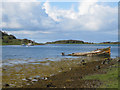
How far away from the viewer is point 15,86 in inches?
548

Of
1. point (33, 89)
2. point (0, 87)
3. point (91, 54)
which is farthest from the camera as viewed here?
point (91, 54)

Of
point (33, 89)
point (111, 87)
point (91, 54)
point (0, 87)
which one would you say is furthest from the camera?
point (91, 54)

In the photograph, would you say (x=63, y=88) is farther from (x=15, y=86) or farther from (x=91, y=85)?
(x=15, y=86)

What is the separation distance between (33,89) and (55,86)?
194 cm

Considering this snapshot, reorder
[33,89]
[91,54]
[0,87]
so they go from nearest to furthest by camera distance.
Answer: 1. [33,89]
2. [0,87]
3. [91,54]

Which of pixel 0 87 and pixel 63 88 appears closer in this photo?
pixel 63 88

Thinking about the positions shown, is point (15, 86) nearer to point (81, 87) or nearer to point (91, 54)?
point (81, 87)

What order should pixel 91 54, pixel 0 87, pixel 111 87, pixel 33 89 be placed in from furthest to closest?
pixel 91 54, pixel 0 87, pixel 33 89, pixel 111 87

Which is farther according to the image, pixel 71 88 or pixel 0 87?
pixel 0 87

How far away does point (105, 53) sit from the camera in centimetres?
5156

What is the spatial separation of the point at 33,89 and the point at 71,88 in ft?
10.8

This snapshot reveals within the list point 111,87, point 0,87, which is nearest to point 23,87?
point 0,87

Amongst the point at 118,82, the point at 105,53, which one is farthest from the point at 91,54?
the point at 118,82

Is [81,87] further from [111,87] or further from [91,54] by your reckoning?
[91,54]
